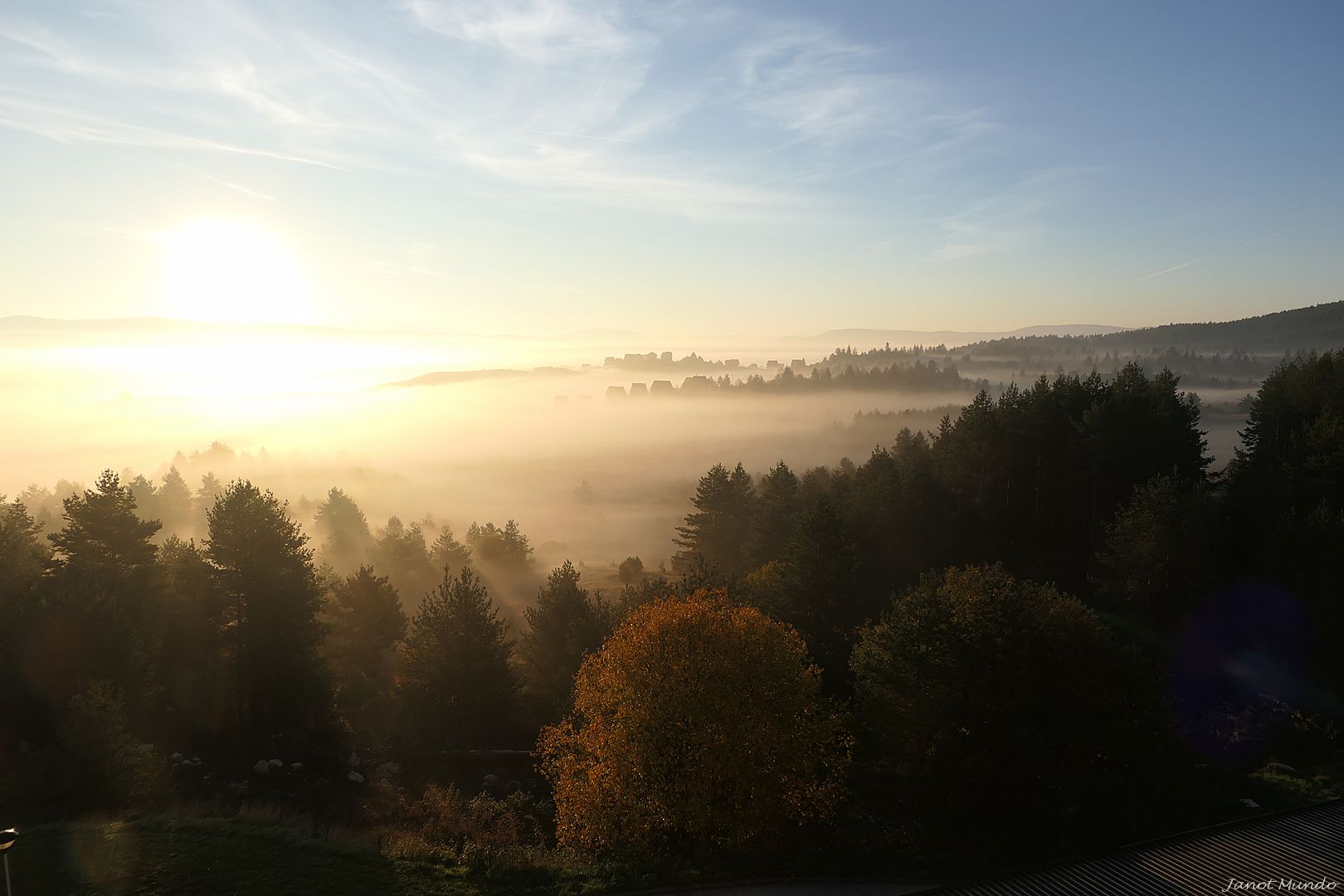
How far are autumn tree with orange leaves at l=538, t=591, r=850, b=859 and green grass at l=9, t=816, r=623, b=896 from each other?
258 centimetres

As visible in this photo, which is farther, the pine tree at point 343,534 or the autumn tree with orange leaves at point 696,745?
the pine tree at point 343,534

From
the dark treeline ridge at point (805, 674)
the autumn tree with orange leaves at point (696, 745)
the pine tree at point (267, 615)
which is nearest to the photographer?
the autumn tree with orange leaves at point (696, 745)

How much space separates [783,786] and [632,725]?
5.22 meters

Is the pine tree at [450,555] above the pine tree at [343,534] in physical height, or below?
below

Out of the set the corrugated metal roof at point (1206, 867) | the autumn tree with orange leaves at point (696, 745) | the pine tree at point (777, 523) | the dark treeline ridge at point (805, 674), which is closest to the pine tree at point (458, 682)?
the dark treeline ridge at point (805, 674)

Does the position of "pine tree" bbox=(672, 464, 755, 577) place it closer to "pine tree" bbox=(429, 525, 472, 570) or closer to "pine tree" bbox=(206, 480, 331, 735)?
"pine tree" bbox=(429, 525, 472, 570)

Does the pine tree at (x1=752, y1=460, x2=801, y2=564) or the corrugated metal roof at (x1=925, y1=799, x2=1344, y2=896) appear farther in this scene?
the pine tree at (x1=752, y1=460, x2=801, y2=564)

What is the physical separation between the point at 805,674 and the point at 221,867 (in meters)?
17.6

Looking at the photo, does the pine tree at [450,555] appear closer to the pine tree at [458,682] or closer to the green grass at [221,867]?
the pine tree at [458,682]

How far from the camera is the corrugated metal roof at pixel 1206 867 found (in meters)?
16.3

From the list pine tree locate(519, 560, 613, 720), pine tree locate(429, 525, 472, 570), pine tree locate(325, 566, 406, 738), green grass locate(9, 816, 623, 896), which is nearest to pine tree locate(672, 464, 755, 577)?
pine tree locate(429, 525, 472, 570)

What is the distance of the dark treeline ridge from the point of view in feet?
74.4

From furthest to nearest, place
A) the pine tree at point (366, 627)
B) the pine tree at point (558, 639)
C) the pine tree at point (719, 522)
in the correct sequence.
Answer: the pine tree at point (719, 522) → the pine tree at point (366, 627) → the pine tree at point (558, 639)

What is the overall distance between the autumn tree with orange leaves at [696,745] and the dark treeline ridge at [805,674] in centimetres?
11
